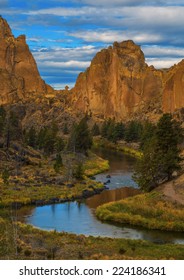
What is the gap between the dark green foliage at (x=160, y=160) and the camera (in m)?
56.5

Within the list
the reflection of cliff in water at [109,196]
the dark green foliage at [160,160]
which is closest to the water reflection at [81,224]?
the reflection of cliff in water at [109,196]

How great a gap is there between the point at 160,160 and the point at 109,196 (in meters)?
7.35

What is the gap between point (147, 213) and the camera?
4728 cm

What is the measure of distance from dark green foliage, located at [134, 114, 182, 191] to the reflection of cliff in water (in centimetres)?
311

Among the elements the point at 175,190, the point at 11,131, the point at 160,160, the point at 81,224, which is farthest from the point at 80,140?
the point at 81,224

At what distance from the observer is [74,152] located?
3735 inches

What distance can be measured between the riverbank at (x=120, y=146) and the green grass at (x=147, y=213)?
57128mm

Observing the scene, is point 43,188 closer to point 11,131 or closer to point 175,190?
point 175,190

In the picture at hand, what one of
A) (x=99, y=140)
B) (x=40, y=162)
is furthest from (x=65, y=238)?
(x=99, y=140)

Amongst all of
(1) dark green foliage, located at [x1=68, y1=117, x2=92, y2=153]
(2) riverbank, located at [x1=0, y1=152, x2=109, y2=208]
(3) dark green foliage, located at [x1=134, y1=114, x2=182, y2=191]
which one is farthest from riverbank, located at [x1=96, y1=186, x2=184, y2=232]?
(1) dark green foliage, located at [x1=68, y1=117, x2=92, y2=153]

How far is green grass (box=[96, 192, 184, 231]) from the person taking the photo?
147 ft

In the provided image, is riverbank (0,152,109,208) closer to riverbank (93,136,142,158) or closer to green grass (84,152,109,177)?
green grass (84,152,109,177)

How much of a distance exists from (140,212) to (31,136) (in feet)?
180

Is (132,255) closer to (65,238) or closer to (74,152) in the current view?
(65,238)
